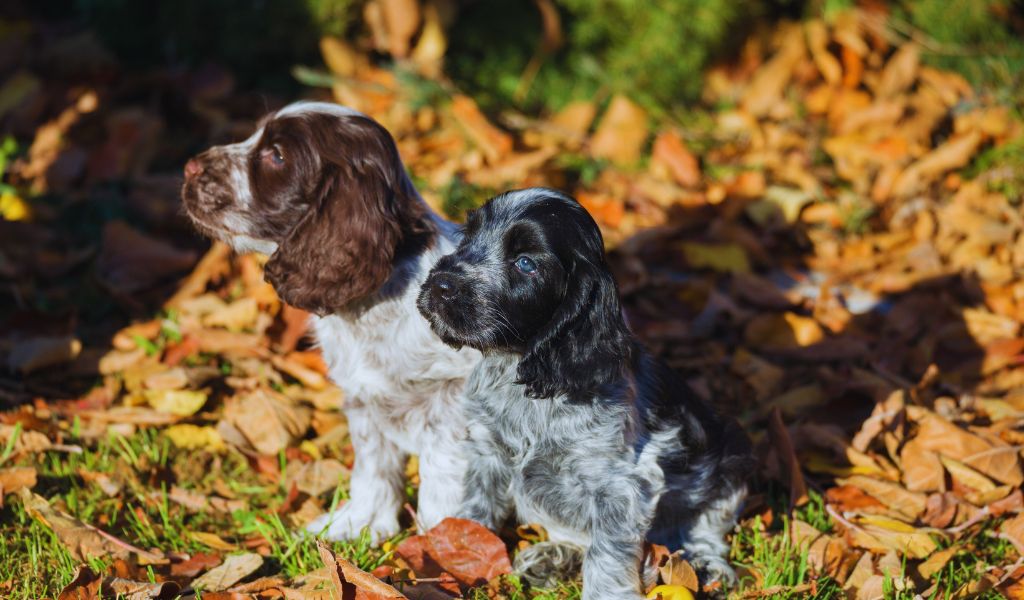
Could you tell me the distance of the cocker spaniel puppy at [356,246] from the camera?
420 cm

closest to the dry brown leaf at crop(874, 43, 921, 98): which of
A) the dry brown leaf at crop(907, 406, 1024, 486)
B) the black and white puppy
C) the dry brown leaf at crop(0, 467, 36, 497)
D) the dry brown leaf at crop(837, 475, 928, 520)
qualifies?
the dry brown leaf at crop(907, 406, 1024, 486)

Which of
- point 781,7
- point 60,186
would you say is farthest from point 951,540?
point 60,186

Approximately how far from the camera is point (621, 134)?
760 cm

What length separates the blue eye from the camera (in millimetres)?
3650

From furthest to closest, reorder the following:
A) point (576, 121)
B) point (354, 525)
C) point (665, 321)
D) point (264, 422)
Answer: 1. point (576, 121)
2. point (665, 321)
3. point (264, 422)
4. point (354, 525)

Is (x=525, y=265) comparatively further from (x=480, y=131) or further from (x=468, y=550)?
(x=480, y=131)

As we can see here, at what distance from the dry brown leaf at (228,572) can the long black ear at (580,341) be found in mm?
1357

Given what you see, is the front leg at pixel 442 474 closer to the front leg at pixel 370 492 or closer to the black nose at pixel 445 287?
the front leg at pixel 370 492

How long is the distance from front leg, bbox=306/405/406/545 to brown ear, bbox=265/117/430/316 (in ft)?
1.95

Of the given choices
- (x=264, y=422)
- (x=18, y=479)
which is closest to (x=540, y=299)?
(x=264, y=422)

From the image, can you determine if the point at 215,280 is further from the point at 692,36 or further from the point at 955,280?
the point at 955,280

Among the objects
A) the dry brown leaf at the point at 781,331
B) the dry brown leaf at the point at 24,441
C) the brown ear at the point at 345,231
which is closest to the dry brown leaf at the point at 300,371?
the dry brown leaf at the point at 24,441

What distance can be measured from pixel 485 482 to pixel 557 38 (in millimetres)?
4381

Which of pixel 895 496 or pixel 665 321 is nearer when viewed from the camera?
pixel 895 496
